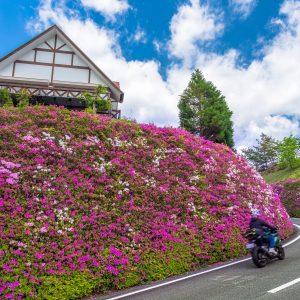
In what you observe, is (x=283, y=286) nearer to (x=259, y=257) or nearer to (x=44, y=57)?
(x=259, y=257)

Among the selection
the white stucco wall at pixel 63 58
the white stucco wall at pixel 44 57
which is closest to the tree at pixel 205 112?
the white stucco wall at pixel 63 58

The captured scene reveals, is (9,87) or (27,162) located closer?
(27,162)

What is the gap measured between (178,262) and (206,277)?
3.77ft

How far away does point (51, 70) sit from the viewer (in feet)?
77.4

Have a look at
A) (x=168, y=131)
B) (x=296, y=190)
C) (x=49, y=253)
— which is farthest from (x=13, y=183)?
(x=296, y=190)

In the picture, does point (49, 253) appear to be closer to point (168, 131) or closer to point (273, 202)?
point (168, 131)

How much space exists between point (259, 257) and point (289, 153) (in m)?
54.3

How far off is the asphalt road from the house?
18.1 meters

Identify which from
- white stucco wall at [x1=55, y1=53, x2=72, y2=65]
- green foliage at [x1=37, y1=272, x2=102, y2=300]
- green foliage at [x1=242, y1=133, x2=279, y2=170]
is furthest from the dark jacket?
green foliage at [x1=242, y1=133, x2=279, y2=170]

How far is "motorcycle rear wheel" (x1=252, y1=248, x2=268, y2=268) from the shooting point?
28.4 ft

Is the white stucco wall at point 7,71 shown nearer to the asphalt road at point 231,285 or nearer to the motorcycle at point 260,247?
the asphalt road at point 231,285

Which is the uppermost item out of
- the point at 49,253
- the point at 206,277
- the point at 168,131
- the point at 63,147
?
the point at 168,131

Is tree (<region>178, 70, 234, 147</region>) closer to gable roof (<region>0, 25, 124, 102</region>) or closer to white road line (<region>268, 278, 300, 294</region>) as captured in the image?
gable roof (<region>0, 25, 124, 102</region>)

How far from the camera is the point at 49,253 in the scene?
23.6ft
